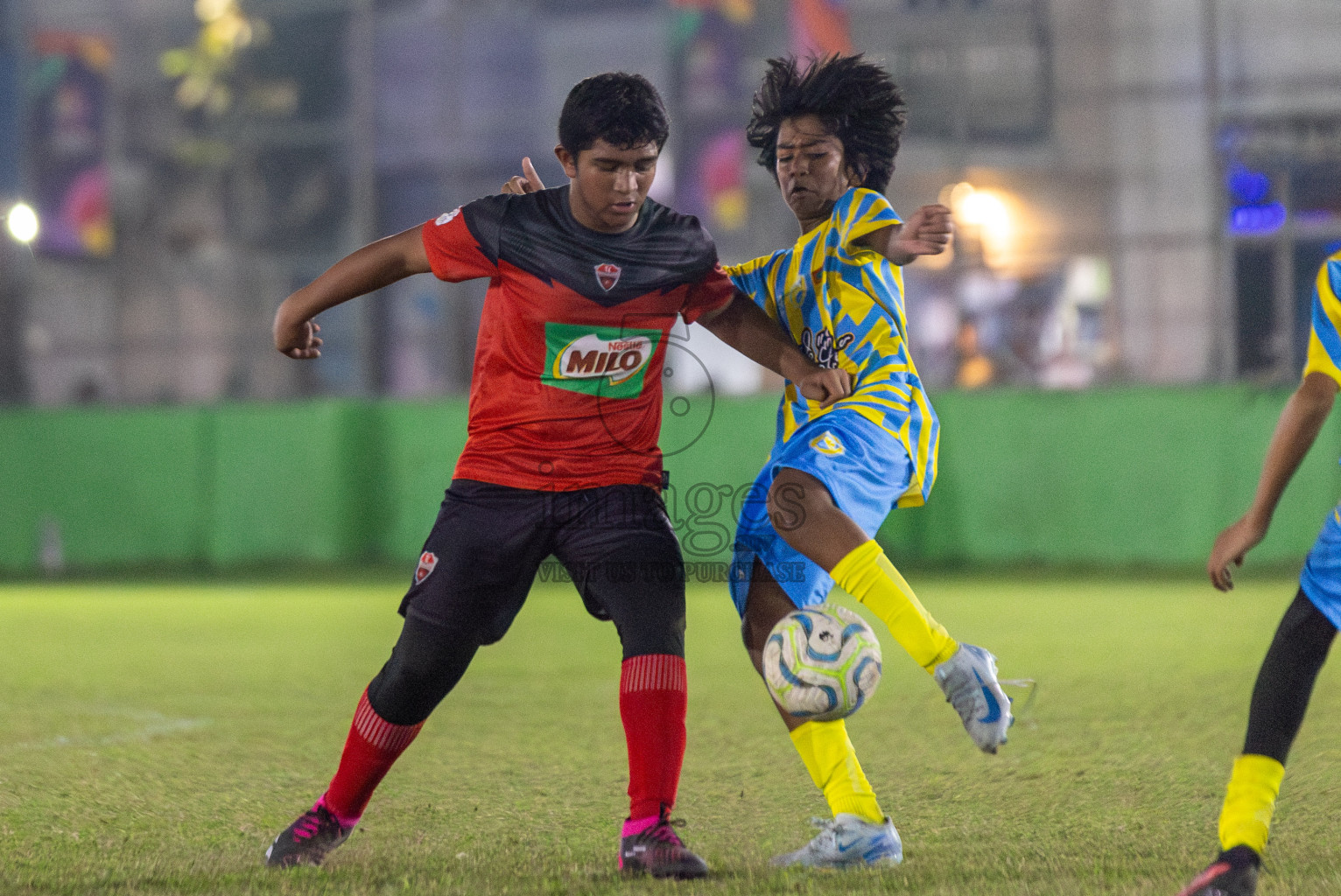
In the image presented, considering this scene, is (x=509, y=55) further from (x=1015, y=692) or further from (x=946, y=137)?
(x=1015, y=692)

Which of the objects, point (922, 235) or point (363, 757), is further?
point (363, 757)

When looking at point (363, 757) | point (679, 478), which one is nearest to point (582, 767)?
point (363, 757)

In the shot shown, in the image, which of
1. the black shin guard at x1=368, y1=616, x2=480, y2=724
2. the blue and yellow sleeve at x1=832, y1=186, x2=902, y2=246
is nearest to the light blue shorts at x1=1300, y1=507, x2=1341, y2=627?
the blue and yellow sleeve at x1=832, y1=186, x2=902, y2=246

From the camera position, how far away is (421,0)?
17.8 metres

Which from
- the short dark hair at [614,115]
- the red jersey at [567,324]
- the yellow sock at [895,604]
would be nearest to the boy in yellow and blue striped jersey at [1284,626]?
the yellow sock at [895,604]

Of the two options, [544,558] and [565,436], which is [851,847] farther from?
[565,436]

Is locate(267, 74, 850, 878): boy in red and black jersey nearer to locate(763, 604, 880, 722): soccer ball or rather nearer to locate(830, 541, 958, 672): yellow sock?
locate(763, 604, 880, 722): soccer ball

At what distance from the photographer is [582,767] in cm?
495

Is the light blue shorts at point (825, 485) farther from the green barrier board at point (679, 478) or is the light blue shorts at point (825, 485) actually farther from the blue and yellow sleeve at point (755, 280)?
the green barrier board at point (679, 478)

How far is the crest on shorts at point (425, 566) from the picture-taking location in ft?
11.7

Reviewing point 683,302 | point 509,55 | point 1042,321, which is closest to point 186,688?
point 683,302

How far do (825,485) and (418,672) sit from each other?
104 cm

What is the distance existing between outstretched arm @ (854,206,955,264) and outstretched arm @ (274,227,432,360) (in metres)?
1.10

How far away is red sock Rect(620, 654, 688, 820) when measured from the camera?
3.51 metres
